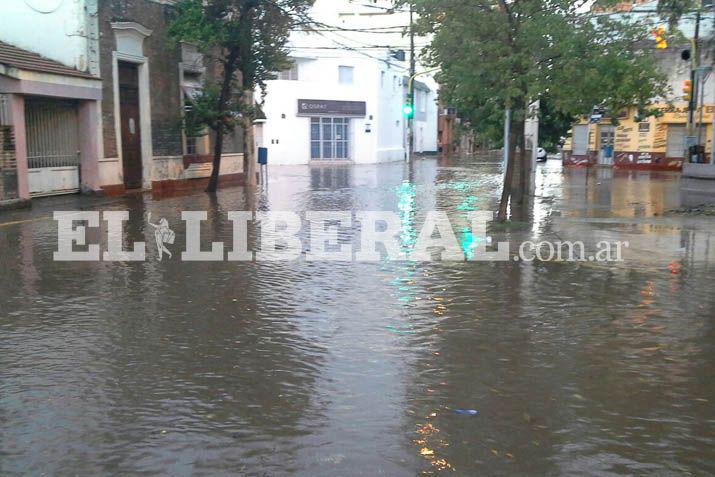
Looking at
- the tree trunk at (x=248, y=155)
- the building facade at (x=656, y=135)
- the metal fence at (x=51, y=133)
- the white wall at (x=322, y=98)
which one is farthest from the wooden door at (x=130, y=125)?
the white wall at (x=322, y=98)

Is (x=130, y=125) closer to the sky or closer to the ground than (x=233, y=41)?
closer to the ground

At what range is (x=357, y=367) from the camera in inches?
228

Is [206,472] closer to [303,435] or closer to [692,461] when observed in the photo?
[303,435]

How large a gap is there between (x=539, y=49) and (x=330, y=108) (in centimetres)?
3912

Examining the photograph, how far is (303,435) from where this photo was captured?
4.50 m

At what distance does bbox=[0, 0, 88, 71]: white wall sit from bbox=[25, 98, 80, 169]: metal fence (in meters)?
1.26

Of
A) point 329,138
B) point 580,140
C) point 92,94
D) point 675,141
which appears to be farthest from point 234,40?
point 580,140

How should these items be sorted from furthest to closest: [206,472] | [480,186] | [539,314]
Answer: [480,186] < [539,314] < [206,472]

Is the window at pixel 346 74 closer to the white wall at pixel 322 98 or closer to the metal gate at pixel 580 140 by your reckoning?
the white wall at pixel 322 98

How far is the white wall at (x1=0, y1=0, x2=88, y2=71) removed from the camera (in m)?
19.5

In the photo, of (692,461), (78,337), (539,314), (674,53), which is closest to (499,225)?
(539,314)

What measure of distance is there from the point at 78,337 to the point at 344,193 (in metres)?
17.2

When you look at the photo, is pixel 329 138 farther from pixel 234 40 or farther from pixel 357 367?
pixel 357 367

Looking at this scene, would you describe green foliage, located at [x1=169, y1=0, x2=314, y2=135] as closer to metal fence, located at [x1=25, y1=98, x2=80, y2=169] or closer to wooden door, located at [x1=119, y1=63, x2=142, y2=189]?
wooden door, located at [x1=119, y1=63, x2=142, y2=189]
